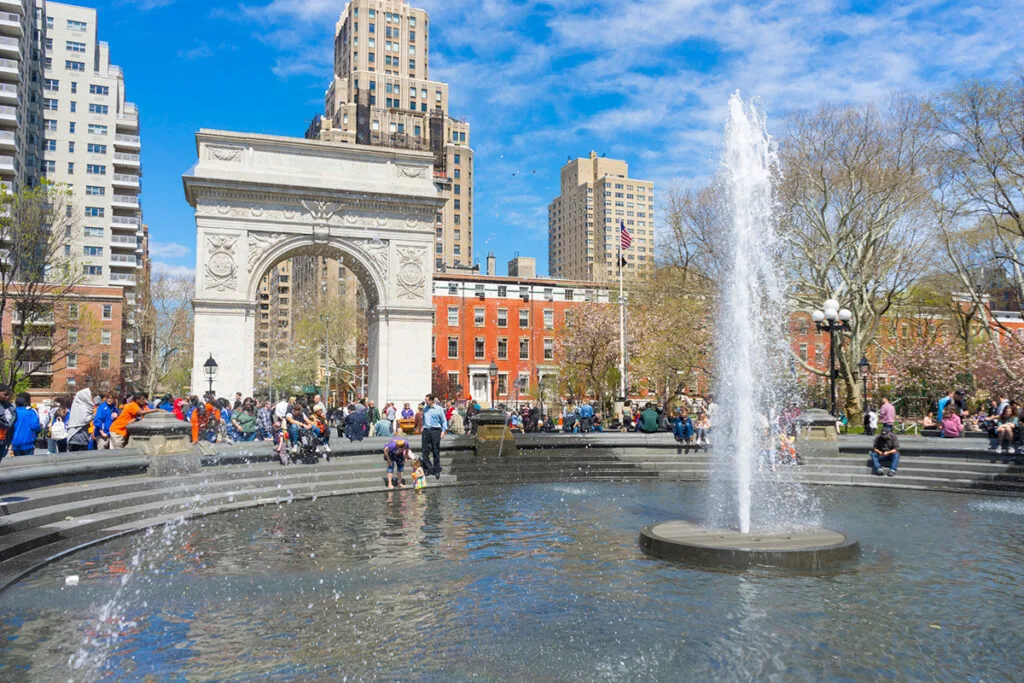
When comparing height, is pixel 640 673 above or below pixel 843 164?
below

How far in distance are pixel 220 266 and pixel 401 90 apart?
71.5m

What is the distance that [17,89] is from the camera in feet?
186

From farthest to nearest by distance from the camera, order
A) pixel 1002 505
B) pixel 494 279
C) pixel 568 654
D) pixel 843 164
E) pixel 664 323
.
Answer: pixel 494 279
pixel 664 323
pixel 843 164
pixel 1002 505
pixel 568 654

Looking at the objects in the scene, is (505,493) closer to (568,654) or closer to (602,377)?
(568,654)

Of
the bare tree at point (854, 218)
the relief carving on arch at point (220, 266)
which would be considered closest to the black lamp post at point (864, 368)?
the bare tree at point (854, 218)

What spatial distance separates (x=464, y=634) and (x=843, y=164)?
27329 millimetres

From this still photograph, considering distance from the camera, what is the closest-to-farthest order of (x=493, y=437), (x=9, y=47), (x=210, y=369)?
1. (x=493, y=437)
2. (x=210, y=369)
3. (x=9, y=47)

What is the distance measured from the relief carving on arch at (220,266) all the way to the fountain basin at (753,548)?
81.1 ft

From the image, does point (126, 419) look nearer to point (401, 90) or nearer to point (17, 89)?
point (17, 89)

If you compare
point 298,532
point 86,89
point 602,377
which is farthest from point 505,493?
point 86,89

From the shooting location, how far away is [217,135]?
96.5ft

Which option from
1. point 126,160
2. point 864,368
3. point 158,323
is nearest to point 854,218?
point 864,368

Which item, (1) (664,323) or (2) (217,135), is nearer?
(2) (217,135)

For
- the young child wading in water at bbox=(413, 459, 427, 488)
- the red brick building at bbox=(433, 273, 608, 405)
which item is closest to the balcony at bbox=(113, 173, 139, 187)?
the red brick building at bbox=(433, 273, 608, 405)
